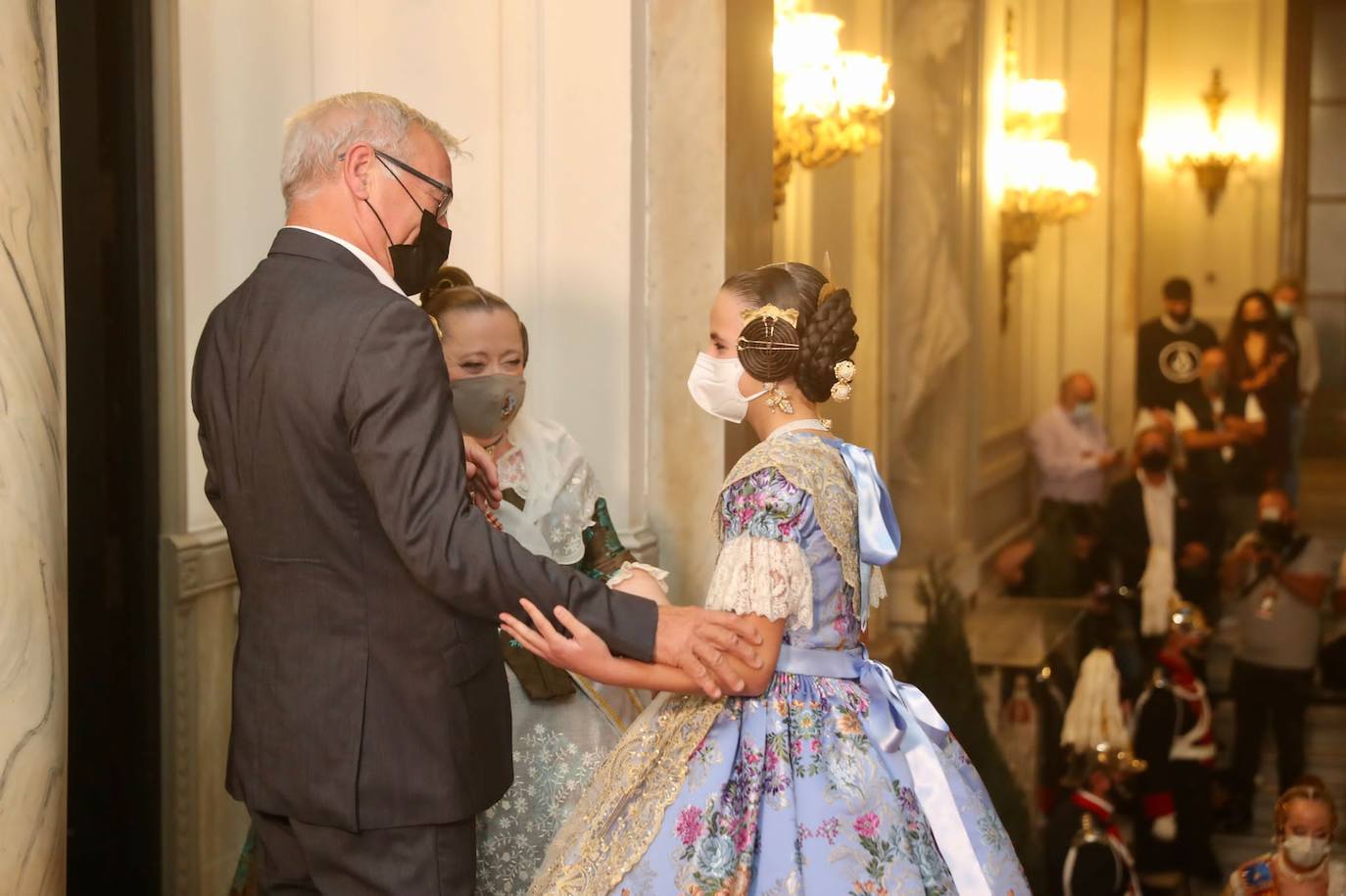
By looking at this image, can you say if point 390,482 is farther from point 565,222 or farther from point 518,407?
point 565,222

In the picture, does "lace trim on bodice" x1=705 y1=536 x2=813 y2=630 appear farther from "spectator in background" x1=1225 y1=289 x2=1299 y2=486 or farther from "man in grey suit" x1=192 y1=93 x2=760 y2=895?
"spectator in background" x1=1225 y1=289 x2=1299 y2=486

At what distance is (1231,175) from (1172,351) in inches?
157

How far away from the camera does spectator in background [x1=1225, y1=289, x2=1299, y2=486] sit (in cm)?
995

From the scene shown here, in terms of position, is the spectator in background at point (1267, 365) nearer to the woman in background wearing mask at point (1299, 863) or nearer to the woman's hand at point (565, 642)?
the woman in background wearing mask at point (1299, 863)

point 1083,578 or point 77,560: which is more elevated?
point 77,560

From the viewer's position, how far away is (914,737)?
2795 millimetres

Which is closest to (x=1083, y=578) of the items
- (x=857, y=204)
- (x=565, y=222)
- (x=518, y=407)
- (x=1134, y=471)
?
(x=1134, y=471)

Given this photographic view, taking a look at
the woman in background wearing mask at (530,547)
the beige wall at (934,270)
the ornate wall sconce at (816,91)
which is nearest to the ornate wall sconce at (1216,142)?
the beige wall at (934,270)

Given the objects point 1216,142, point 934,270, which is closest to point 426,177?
point 934,270

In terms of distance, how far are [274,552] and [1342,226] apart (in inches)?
504

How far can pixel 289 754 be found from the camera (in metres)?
2.49

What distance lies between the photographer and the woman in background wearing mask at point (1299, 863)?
4.66 meters

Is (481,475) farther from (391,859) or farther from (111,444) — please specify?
(111,444)

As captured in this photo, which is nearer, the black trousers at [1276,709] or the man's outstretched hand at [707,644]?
the man's outstretched hand at [707,644]
